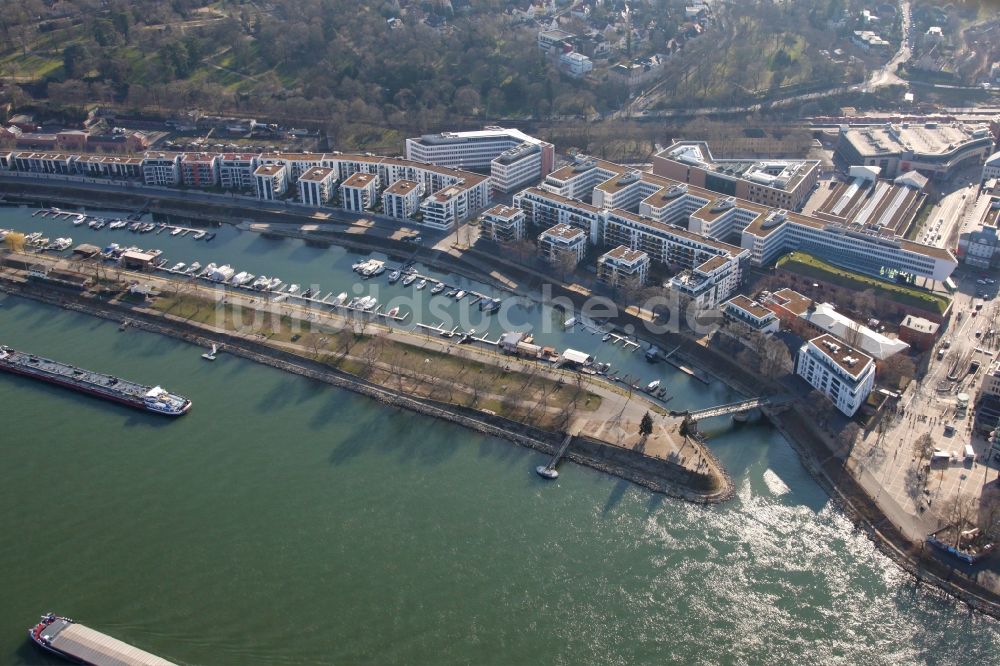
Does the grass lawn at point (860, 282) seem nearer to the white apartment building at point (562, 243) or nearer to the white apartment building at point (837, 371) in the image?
the white apartment building at point (837, 371)

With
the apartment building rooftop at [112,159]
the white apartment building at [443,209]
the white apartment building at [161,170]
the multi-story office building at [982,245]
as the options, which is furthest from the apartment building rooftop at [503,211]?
the apartment building rooftop at [112,159]

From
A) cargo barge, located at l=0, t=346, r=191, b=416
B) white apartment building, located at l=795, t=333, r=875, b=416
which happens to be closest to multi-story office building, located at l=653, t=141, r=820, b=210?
white apartment building, located at l=795, t=333, r=875, b=416

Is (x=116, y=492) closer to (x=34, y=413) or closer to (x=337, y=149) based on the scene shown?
(x=34, y=413)

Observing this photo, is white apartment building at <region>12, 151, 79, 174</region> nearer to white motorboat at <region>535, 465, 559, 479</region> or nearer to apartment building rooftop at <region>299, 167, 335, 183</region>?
apartment building rooftop at <region>299, 167, 335, 183</region>

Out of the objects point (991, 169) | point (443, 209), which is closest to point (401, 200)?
point (443, 209)

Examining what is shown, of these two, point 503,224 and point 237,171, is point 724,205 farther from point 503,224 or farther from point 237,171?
point 237,171
